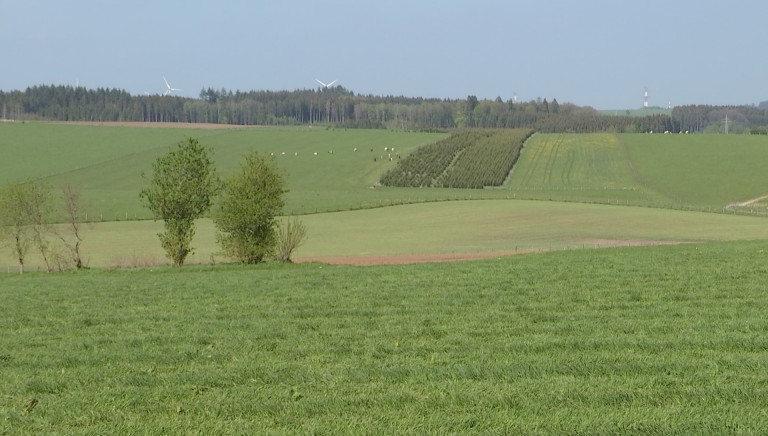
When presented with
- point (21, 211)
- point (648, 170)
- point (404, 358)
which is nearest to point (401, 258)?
point (21, 211)

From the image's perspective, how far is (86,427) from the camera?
31.7 ft

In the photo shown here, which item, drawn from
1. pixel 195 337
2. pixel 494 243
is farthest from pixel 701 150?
pixel 195 337

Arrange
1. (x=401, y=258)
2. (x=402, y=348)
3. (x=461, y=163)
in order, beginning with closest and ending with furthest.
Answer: (x=402, y=348)
(x=401, y=258)
(x=461, y=163)

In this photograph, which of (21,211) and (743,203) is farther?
(743,203)

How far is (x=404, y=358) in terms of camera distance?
13141mm

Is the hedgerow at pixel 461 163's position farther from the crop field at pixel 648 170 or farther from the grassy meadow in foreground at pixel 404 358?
the grassy meadow in foreground at pixel 404 358

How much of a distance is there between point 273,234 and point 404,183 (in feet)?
178

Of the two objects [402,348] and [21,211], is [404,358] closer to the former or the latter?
[402,348]

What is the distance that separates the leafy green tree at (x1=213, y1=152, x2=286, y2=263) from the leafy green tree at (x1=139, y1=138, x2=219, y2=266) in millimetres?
1345

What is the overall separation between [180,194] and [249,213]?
378cm

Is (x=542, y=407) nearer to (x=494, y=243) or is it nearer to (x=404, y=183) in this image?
(x=494, y=243)

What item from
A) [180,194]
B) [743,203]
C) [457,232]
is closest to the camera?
[180,194]

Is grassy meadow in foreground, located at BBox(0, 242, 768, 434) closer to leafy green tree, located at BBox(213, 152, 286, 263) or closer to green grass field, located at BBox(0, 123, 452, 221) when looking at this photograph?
leafy green tree, located at BBox(213, 152, 286, 263)

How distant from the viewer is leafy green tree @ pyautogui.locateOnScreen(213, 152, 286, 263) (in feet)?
139
